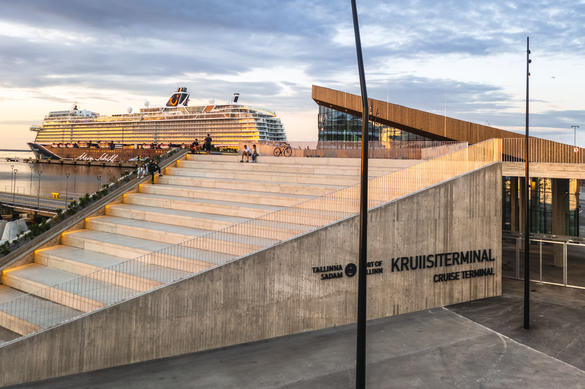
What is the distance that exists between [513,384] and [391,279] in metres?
5.25

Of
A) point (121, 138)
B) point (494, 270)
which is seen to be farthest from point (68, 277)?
point (121, 138)

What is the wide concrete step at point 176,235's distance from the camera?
12.2 meters

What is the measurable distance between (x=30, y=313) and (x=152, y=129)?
432 feet

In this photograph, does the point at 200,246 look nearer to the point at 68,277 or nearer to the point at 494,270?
the point at 68,277

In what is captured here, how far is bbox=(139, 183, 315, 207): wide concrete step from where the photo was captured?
16.4m

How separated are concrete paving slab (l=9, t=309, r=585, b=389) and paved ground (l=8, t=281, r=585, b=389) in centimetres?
2

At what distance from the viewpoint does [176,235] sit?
14.5 meters

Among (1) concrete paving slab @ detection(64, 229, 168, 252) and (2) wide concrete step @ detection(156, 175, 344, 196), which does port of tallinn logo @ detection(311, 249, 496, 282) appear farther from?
(1) concrete paving slab @ detection(64, 229, 168, 252)

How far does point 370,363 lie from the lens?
10.2 m

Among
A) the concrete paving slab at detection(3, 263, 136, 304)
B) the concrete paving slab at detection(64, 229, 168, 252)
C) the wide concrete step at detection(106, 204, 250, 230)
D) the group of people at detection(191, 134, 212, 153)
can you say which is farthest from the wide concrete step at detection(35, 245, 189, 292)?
the group of people at detection(191, 134, 212, 153)

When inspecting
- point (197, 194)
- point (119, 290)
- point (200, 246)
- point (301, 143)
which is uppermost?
point (301, 143)

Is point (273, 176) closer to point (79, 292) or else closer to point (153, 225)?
point (153, 225)

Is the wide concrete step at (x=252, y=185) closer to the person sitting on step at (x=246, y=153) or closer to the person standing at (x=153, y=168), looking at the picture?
the person standing at (x=153, y=168)

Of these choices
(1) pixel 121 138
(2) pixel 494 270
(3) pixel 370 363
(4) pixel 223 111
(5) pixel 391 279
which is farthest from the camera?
(1) pixel 121 138
